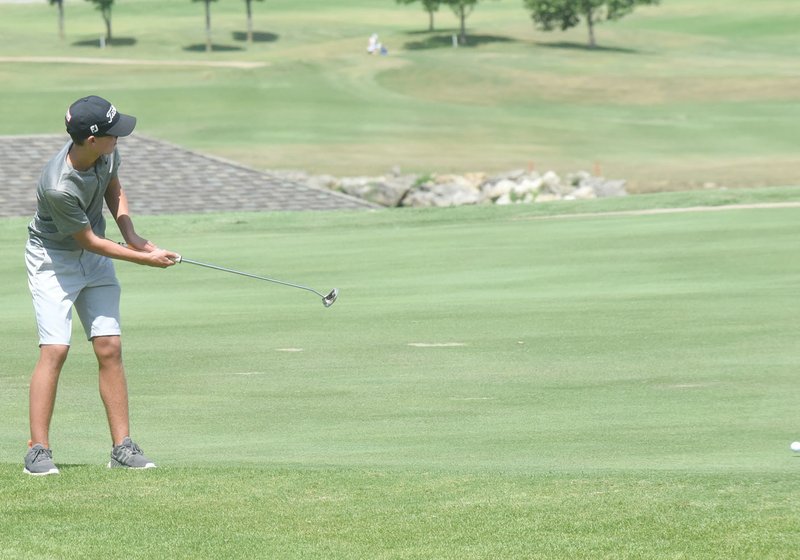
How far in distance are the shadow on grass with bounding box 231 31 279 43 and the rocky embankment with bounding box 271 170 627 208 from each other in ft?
255

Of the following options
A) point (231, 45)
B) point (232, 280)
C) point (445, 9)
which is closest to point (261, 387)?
point (232, 280)

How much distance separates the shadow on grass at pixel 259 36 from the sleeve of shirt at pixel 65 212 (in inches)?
4190

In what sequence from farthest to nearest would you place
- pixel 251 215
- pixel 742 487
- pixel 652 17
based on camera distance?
pixel 652 17
pixel 251 215
pixel 742 487

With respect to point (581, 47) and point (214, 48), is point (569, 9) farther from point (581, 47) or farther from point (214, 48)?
Answer: point (214, 48)

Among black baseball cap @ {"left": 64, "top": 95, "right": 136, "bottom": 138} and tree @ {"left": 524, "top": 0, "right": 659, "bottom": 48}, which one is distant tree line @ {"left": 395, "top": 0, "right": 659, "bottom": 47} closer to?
tree @ {"left": 524, "top": 0, "right": 659, "bottom": 48}

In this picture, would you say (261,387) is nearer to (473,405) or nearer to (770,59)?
(473,405)

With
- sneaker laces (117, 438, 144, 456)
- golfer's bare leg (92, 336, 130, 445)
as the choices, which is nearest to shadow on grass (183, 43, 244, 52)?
golfer's bare leg (92, 336, 130, 445)

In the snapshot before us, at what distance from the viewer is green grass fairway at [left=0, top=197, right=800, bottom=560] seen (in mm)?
5852

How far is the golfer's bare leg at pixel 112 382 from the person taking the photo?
7.54m

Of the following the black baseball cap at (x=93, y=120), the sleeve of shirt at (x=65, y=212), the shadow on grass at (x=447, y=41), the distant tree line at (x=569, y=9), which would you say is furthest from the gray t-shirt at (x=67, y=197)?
the distant tree line at (x=569, y=9)

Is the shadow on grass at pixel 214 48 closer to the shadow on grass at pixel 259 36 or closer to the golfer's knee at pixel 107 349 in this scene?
the shadow on grass at pixel 259 36

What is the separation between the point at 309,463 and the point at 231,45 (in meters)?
102

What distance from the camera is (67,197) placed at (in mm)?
7145

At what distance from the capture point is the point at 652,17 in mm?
121688
